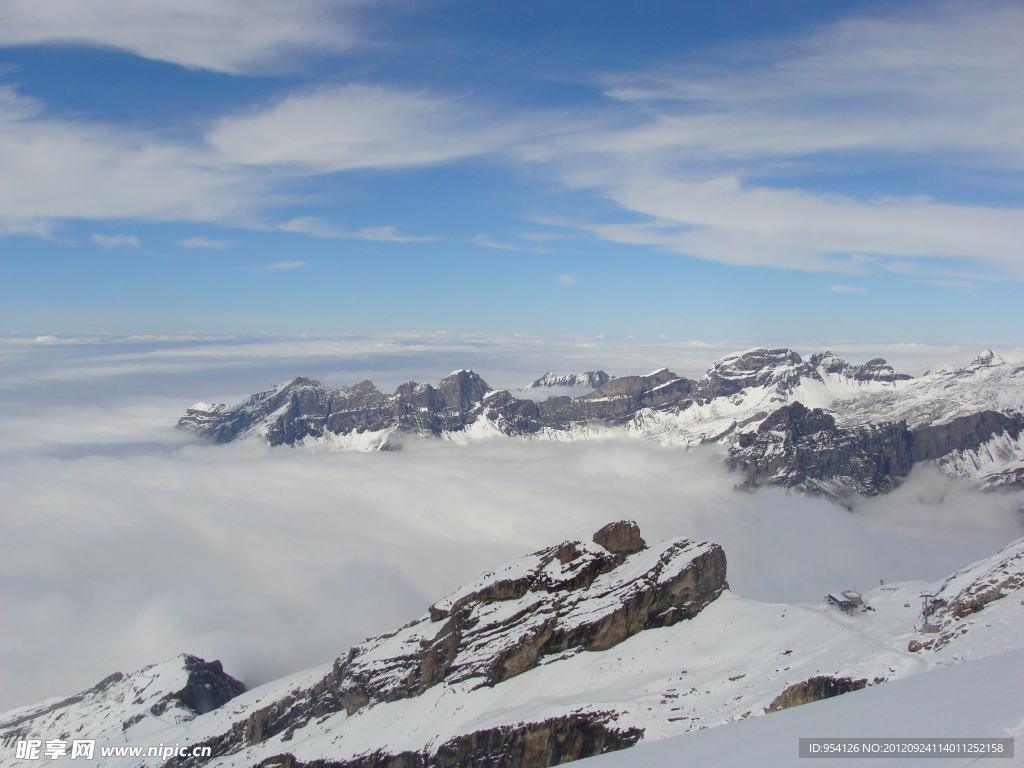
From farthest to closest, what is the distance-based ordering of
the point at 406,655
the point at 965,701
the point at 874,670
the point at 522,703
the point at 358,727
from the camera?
the point at 406,655, the point at 358,727, the point at 522,703, the point at 874,670, the point at 965,701

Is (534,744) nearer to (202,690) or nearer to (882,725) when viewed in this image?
(882,725)

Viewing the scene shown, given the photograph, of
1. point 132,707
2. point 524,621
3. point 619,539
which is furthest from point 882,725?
point 132,707

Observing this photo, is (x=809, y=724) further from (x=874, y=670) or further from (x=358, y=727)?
(x=358, y=727)

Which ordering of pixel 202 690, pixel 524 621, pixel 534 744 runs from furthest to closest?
pixel 202 690, pixel 524 621, pixel 534 744

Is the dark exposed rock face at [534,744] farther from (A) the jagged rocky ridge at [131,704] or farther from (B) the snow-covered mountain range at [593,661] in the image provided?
(A) the jagged rocky ridge at [131,704]

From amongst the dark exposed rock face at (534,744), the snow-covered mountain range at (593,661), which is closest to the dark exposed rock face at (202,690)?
the snow-covered mountain range at (593,661)

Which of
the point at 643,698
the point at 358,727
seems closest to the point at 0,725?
the point at 358,727

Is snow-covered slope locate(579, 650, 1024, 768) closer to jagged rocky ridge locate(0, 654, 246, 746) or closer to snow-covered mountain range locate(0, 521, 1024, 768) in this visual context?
snow-covered mountain range locate(0, 521, 1024, 768)
